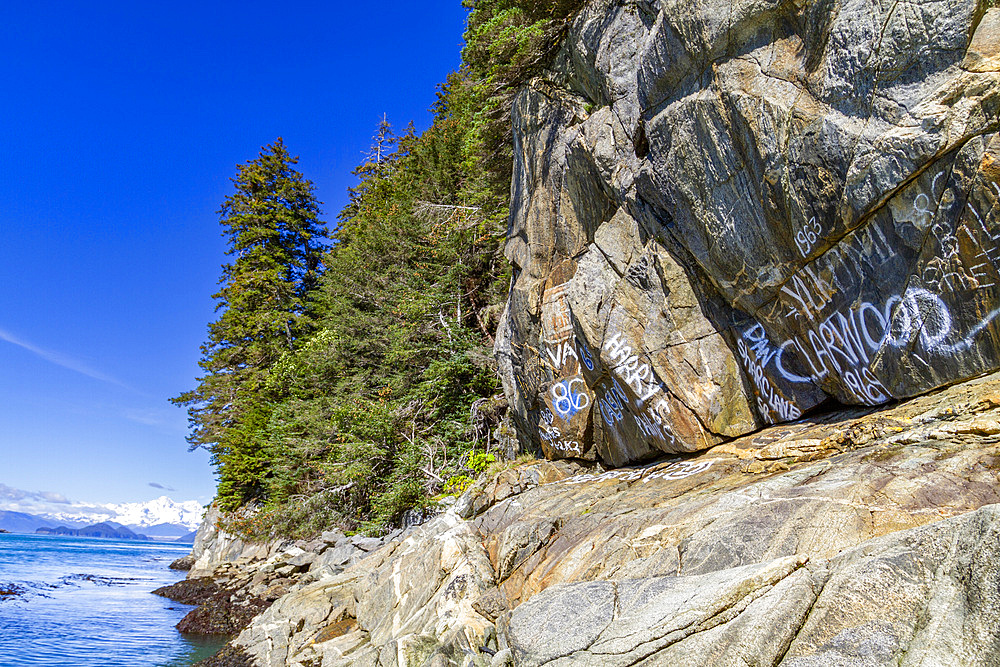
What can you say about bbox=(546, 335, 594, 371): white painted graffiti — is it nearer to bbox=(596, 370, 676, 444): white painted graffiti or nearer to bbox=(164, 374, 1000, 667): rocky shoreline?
bbox=(596, 370, 676, 444): white painted graffiti

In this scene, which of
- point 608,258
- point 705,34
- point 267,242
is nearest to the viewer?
point 705,34

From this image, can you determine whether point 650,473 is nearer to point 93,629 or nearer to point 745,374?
point 745,374

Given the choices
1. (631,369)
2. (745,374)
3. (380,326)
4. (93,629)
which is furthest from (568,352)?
(93,629)

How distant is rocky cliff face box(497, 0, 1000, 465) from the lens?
5543 millimetres

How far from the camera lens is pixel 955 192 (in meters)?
5.42

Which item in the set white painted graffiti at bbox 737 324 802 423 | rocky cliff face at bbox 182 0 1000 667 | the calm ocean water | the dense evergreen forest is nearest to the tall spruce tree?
the dense evergreen forest

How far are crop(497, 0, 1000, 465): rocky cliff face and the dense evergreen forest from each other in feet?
11.6

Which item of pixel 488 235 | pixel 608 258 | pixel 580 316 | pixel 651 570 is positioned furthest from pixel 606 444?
pixel 488 235

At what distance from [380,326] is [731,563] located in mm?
16559

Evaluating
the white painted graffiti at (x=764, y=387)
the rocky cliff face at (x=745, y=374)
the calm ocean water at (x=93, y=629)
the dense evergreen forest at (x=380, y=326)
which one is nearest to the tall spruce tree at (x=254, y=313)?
the dense evergreen forest at (x=380, y=326)

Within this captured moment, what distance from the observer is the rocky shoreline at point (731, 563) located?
3479 mm

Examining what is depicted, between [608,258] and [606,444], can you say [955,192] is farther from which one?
[606,444]

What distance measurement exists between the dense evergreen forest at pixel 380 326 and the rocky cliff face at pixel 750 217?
11.6 ft

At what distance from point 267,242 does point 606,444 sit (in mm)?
24207
